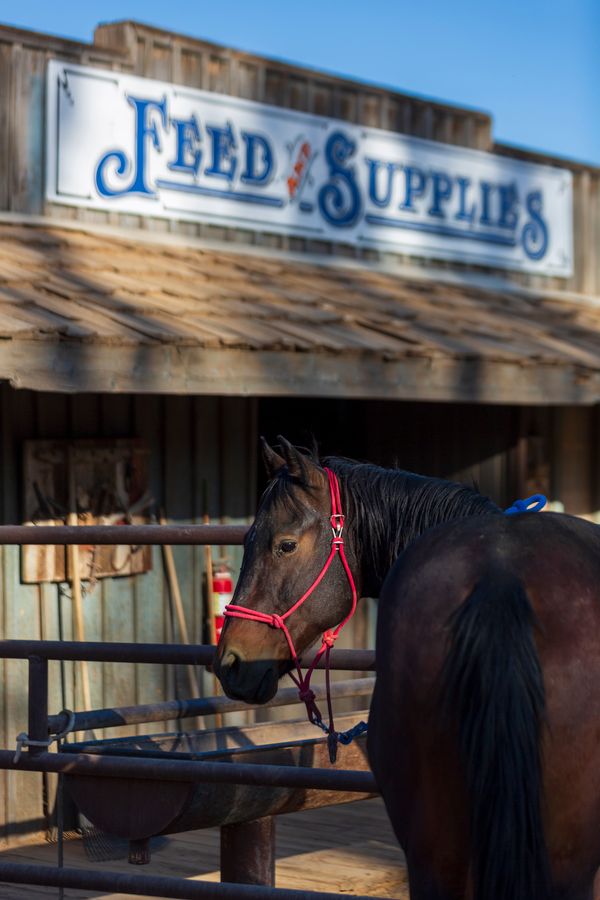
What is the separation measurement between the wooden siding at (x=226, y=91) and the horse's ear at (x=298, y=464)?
15.9 feet

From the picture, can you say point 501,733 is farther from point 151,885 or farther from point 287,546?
point 151,885

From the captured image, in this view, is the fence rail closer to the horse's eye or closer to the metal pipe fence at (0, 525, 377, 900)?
the metal pipe fence at (0, 525, 377, 900)

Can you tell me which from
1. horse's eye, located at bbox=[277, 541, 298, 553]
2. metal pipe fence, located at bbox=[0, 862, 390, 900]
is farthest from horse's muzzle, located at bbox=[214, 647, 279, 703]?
metal pipe fence, located at bbox=[0, 862, 390, 900]

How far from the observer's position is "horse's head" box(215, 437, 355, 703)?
135 inches

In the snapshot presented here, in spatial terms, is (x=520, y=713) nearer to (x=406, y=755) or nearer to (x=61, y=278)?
(x=406, y=755)

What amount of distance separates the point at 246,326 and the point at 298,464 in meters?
3.87

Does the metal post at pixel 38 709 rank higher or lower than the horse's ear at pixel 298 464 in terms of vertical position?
lower

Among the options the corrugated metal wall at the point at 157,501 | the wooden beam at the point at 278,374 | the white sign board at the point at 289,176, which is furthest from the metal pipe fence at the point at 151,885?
the white sign board at the point at 289,176

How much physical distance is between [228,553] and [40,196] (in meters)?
2.31

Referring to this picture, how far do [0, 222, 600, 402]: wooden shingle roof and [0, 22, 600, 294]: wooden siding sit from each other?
0.52 ft

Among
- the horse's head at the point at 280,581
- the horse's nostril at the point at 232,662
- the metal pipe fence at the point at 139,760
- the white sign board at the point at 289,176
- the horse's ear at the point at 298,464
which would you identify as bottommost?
the metal pipe fence at the point at 139,760

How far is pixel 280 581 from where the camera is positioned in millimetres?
3461

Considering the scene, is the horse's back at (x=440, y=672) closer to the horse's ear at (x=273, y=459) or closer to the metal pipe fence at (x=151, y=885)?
the horse's ear at (x=273, y=459)

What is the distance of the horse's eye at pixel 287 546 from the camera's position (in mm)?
3447
